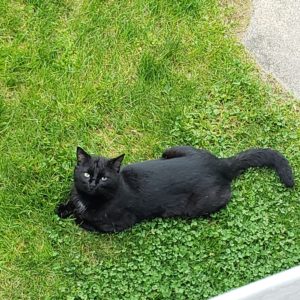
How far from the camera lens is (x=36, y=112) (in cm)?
396

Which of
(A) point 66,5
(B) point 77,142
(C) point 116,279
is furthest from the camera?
(A) point 66,5

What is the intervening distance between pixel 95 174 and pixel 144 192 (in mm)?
306

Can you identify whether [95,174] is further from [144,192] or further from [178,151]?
[178,151]

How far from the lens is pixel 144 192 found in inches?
141

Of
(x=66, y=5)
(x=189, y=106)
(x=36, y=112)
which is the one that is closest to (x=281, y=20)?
(x=189, y=106)

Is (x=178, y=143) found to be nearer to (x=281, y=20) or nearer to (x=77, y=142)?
(x=77, y=142)

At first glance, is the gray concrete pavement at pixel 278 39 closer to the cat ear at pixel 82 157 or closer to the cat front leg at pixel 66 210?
the cat ear at pixel 82 157

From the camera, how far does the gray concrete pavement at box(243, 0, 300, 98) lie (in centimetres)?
440

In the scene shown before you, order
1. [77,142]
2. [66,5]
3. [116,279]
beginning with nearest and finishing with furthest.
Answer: [116,279] → [77,142] → [66,5]

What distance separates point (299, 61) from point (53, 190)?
192cm

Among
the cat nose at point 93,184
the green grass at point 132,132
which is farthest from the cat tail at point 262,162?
the cat nose at point 93,184

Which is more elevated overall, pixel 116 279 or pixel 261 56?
pixel 261 56

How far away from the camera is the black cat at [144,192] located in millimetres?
3520

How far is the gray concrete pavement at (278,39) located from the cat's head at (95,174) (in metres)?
1.47
